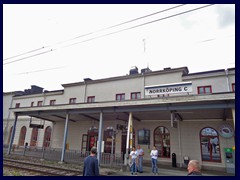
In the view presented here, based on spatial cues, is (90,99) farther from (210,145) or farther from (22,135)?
(210,145)

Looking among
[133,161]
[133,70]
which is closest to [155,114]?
[133,161]

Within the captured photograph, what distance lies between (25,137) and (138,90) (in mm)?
16504

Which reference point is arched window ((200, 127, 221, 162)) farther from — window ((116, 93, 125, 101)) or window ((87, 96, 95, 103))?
window ((87, 96, 95, 103))

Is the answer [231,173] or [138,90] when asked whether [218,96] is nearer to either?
[231,173]

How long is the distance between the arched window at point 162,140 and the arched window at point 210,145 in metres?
2.66

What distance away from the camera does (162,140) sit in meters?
14.8

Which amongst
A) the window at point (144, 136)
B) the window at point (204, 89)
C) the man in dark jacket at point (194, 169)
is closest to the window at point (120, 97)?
the window at point (144, 136)

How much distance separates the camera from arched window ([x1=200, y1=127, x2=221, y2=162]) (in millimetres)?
12820

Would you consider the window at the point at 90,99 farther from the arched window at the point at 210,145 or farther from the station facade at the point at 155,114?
the arched window at the point at 210,145

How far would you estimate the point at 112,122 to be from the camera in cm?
1742

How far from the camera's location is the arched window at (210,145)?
505 inches

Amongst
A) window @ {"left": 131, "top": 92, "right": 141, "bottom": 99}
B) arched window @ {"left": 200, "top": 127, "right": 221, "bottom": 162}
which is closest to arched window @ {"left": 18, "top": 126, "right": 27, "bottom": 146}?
window @ {"left": 131, "top": 92, "right": 141, "bottom": 99}

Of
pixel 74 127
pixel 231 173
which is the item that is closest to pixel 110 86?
pixel 74 127

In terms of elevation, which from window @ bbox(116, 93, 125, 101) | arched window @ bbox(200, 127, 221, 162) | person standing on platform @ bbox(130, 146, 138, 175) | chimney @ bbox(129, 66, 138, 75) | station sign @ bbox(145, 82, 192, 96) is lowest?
person standing on platform @ bbox(130, 146, 138, 175)
